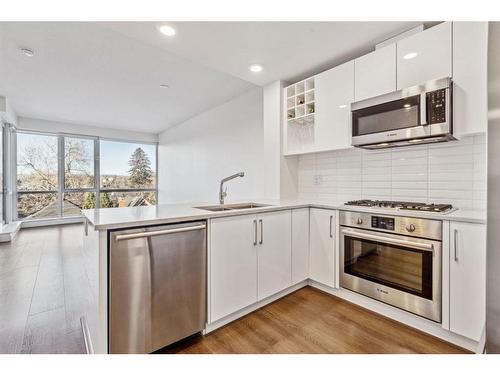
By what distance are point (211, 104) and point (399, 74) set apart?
11.5 ft

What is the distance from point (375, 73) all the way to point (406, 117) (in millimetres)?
518

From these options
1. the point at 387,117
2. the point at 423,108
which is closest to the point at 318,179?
the point at 387,117

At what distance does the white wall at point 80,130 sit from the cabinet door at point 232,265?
648 cm

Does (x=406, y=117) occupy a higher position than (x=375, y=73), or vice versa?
(x=375, y=73)

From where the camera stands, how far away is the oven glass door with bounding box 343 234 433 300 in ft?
5.58

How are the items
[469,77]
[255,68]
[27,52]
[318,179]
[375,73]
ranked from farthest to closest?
Result: [318,179] < [27,52] < [255,68] < [375,73] < [469,77]

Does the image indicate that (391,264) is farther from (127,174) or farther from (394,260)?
(127,174)

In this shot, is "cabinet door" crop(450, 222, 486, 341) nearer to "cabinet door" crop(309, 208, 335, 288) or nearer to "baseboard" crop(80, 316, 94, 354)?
"cabinet door" crop(309, 208, 335, 288)

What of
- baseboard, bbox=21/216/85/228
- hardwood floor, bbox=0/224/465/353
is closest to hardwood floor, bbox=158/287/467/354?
hardwood floor, bbox=0/224/465/353

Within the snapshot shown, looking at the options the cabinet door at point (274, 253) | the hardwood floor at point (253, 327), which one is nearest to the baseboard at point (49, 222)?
the hardwood floor at point (253, 327)

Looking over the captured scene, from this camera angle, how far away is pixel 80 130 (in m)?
6.33
